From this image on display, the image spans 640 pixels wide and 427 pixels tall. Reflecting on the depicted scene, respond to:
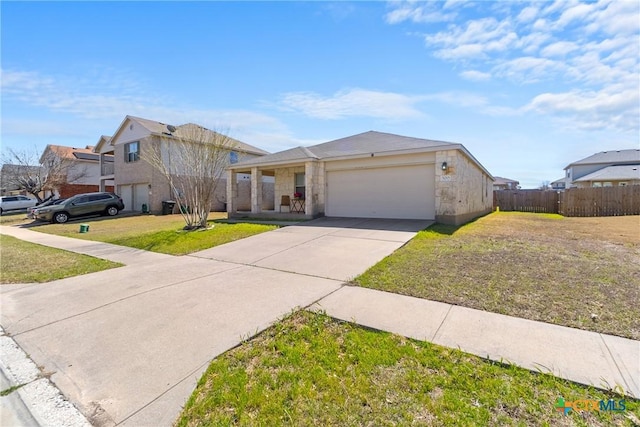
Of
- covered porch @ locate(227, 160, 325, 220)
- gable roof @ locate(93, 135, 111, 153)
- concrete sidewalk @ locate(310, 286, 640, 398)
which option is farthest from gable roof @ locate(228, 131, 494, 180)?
gable roof @ locate(93, 135, 111, 153)

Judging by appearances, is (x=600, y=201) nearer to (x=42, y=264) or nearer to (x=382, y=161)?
(x=382, y=161)

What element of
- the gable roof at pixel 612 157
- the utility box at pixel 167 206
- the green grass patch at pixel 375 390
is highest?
the gable roof at pixel 612 157

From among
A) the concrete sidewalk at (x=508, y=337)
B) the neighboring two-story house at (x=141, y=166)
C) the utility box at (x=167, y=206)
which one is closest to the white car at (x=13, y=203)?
the neighboring two-story house at (x=141, y=166)

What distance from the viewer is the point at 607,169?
104ft

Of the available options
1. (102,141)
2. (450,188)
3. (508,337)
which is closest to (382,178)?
(450,188)

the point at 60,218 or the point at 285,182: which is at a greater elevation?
the point at 285,182

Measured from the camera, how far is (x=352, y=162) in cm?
1320

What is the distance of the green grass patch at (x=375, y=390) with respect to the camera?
2.09 metres

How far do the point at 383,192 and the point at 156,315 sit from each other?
10358 millimetres

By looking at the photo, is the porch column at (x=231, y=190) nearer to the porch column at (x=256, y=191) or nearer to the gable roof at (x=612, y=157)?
the porch column at (x=256, y=191)

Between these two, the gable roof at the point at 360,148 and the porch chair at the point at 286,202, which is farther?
the porch chair at the point at 286,202

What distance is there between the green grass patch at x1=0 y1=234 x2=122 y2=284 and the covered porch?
25.9 feet

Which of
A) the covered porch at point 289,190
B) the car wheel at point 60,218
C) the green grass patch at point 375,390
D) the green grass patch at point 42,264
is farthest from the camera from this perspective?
the car wheel at point 60,218

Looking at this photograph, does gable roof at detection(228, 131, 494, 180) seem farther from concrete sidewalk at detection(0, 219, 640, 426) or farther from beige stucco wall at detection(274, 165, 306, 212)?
concrete sidewalk at detection(0, 219, 640, 426)
